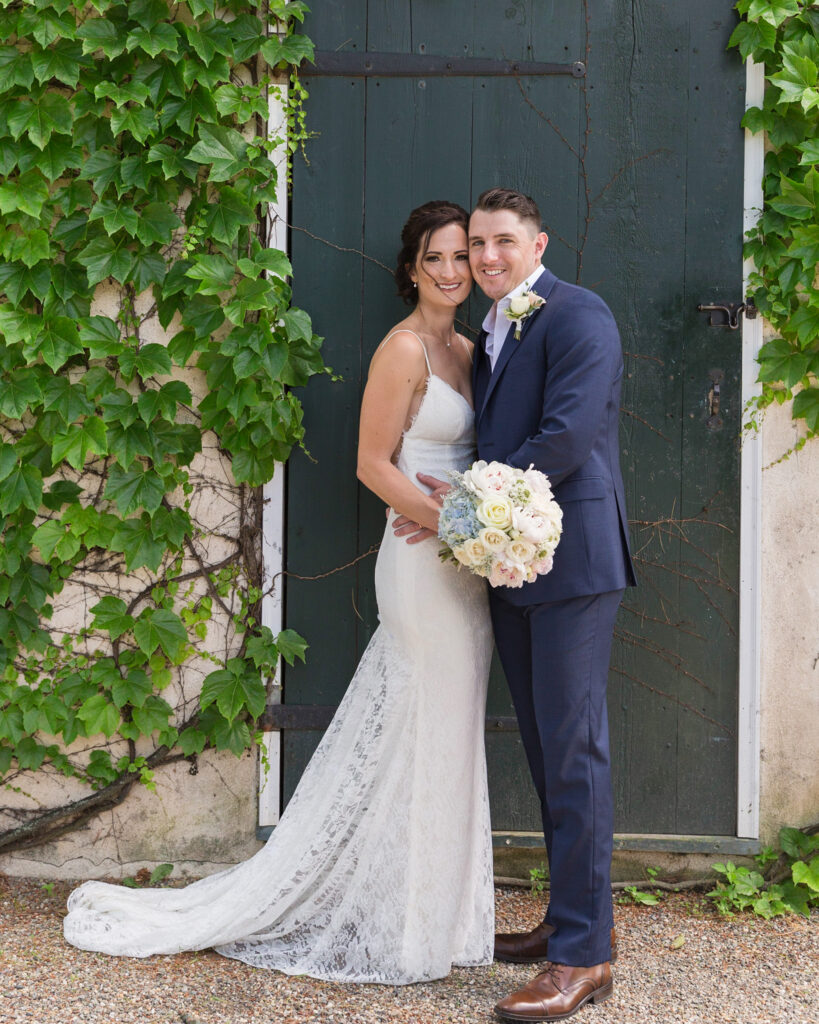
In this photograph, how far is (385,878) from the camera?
2504 millimetres

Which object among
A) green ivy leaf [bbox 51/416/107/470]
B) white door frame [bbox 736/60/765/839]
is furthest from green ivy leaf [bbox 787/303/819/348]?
green ivy leaf [bbox 51/416/107/470]

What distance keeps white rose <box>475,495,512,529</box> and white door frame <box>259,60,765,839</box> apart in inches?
41.6

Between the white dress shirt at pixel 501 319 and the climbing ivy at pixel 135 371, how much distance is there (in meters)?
0.64

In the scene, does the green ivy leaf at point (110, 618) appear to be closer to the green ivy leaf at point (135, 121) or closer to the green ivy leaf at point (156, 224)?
the green ivy leaf at point (156, 224)

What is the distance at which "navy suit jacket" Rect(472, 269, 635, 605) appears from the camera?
2.22 m

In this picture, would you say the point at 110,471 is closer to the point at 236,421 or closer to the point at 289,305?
the point at 236,421

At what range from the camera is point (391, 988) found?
7.95 feet

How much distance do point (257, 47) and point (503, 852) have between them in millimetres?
2601

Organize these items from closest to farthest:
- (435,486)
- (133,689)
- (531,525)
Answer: (531,525) < (435,486) < (133,689)

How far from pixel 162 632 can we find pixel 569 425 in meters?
1.47

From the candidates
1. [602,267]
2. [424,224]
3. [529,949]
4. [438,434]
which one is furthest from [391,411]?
[529,949]

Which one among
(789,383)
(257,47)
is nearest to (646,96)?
(789,383)

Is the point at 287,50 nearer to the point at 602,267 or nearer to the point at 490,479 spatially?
the point at 602,267

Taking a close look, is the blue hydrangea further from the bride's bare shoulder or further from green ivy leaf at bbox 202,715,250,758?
green ivy leaf at bbox 202,715,250,758
